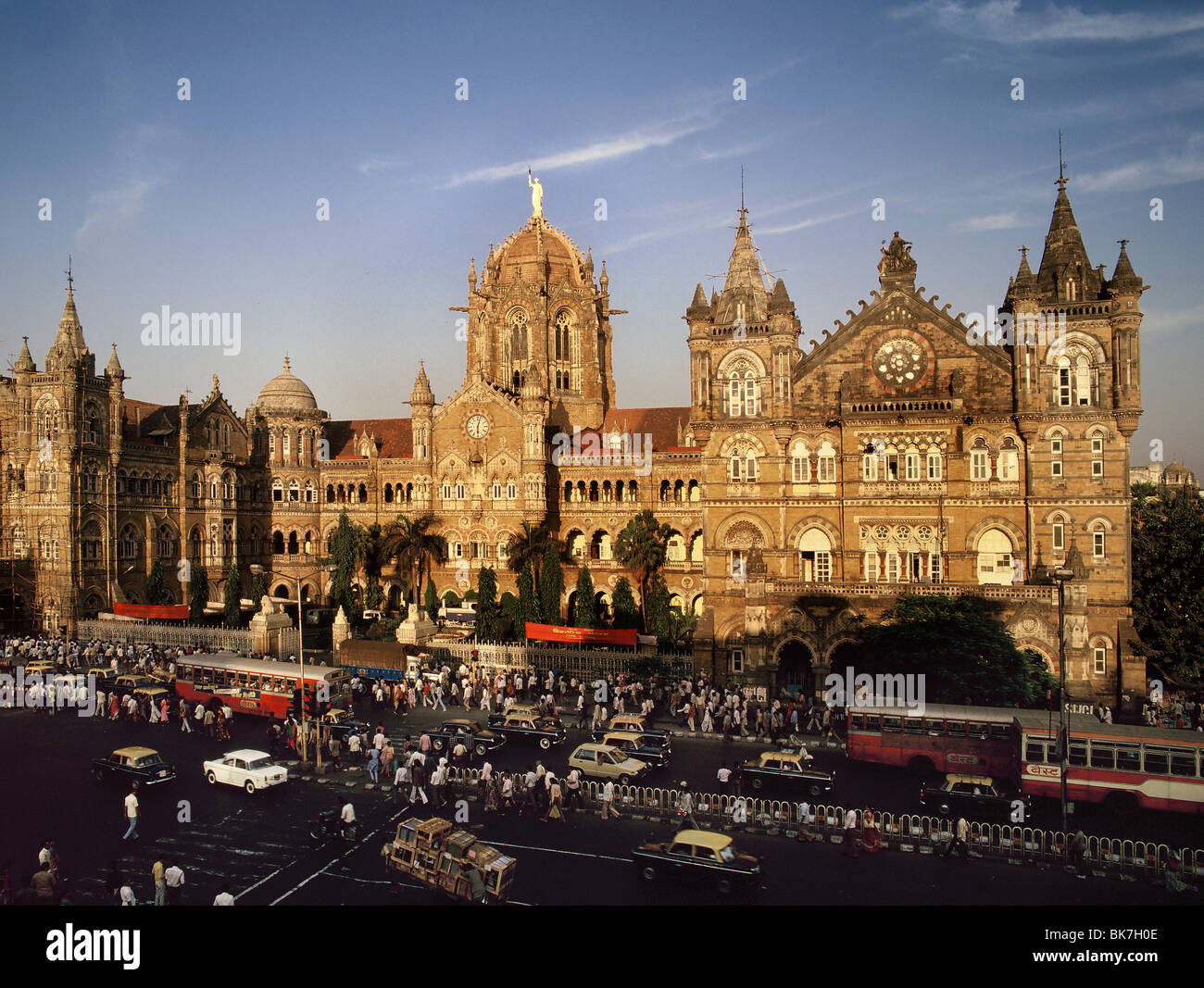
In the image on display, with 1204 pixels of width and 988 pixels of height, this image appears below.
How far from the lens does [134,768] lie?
26.1 m

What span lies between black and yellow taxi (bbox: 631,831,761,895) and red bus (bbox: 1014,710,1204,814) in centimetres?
1060

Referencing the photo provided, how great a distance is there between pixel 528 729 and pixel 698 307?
79.7 ft

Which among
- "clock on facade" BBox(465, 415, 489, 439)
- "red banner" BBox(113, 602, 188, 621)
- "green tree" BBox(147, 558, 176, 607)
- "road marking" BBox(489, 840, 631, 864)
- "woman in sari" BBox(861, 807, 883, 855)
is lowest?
"road marking" BBox(489, 840, 631, 864)

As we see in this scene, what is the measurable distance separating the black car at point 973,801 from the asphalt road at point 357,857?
299 centimetres

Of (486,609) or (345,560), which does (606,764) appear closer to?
(486,609)

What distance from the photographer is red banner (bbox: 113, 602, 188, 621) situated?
51.0 m

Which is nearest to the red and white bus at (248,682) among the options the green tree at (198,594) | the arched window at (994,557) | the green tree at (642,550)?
the green tree at (198,594)

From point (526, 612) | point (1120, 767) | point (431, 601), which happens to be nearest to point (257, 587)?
point (431, 601)

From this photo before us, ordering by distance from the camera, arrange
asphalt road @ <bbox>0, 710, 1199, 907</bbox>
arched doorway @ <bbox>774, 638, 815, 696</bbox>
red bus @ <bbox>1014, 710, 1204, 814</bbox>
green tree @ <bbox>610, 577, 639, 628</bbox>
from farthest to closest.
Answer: green tree @ <bbox>610, 577, 639, 628</bbox> < arched doorway @ <bbox>774, 638, 815, 696</bbox> < red bus @ <bbox>1014, 710, 1204, 814</bbox> < asphalt road @ <bbox>0, 710, 1199, 907</bbox>

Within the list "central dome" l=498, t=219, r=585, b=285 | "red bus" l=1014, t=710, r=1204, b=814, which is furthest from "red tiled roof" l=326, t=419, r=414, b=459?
"red bus" l=1014, t=710, r=1204, b=814

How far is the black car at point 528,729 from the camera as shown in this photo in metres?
31.4

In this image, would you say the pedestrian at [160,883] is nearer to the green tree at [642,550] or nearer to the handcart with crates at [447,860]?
the handcart with crates at [447,860]

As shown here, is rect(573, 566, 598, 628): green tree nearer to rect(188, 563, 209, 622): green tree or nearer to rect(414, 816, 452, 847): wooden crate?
rect(188, 563, 209, 622): green tree
